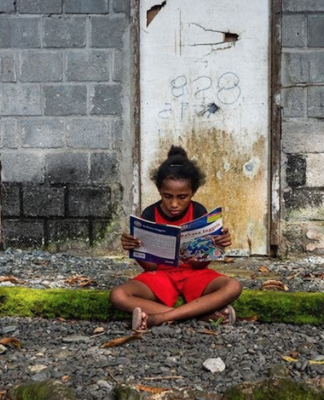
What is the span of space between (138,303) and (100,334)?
0.29 meters

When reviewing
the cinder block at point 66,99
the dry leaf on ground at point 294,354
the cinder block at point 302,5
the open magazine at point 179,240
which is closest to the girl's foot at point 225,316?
the open magazine at point 179,240

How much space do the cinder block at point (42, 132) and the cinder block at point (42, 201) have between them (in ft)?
1.33

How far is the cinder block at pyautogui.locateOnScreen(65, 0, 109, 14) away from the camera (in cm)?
650

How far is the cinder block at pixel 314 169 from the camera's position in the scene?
21.2 feet

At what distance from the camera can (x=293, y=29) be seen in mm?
6379

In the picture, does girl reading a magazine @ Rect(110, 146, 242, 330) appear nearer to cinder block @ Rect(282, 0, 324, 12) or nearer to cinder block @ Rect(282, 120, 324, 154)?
cinder block @ Rect(282, 120, 324, 154)

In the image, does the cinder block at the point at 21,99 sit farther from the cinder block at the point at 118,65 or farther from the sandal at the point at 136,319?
the sandal at the point at 136,319

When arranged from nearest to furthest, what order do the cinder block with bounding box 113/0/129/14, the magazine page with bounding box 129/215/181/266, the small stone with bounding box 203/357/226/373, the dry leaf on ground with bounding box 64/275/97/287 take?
1. the small stone with bounding box 203/357/226/373
2. the magazine page with bounding box 129/215/181/266
3. the dry leaf on ground with bounding box 64/275/97/287
4. the cinder block with bounding box 113/0/129/14

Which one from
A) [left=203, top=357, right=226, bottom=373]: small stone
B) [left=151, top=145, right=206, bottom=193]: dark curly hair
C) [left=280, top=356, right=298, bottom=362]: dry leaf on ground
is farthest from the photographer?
[left=151, top=145, right=206, bottom=193]: dark curly hair

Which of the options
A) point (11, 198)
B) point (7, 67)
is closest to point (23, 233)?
point (11, 198)

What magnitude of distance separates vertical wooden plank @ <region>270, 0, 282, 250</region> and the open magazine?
2.48m

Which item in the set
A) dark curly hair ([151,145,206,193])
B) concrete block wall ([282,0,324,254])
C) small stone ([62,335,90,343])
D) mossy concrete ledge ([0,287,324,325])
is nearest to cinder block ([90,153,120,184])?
concrete block wall ([282,0,324,254])

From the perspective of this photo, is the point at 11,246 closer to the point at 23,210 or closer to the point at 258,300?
the point at 23,210

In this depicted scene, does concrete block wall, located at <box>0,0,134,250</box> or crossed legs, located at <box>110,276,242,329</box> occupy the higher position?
concrete block wall, located at <box>0,0,134,250</box>
